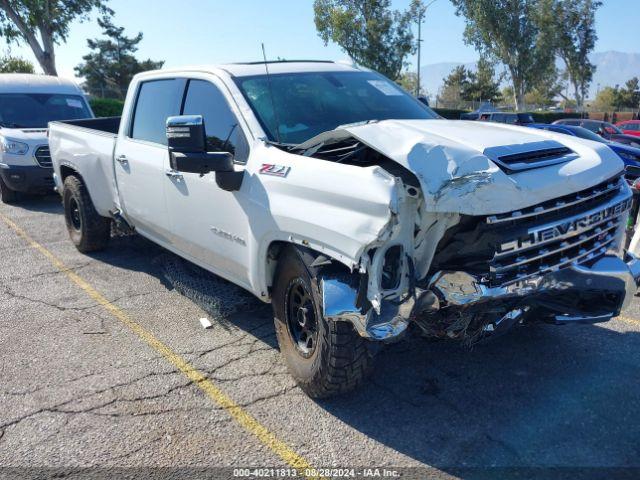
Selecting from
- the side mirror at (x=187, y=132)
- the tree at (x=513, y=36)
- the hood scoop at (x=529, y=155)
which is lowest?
the hood scoop at (x=529, y=155)

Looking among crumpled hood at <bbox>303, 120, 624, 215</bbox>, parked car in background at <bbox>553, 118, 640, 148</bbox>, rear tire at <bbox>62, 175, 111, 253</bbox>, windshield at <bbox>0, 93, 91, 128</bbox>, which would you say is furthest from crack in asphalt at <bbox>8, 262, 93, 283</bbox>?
parked car in background at <bbox>553, 118, 640, 148</bbox>

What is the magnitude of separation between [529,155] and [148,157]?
3025mm

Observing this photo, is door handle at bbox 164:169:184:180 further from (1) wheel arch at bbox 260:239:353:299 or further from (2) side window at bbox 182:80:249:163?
(1) wheel arch at bbox 260:239:353:299

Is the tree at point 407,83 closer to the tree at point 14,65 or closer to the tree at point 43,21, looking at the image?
the tree at point 43,21

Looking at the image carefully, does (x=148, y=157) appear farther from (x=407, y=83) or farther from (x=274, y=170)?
(x=407, y=83)

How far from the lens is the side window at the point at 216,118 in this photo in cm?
376

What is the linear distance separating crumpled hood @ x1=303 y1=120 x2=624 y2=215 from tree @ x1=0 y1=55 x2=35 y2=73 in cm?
4207

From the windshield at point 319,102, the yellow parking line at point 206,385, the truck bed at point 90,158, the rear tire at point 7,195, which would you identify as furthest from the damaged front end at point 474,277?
the rear tire at point 7,195

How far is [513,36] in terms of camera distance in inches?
1774

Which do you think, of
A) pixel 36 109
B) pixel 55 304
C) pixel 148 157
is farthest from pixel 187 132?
pixel 36 109

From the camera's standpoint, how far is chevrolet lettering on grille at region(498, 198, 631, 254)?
8.97ft

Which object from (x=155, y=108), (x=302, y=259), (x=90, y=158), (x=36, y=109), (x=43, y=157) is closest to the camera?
(x=302, y=259)

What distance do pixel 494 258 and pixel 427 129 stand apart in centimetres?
100

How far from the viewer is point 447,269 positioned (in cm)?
278
